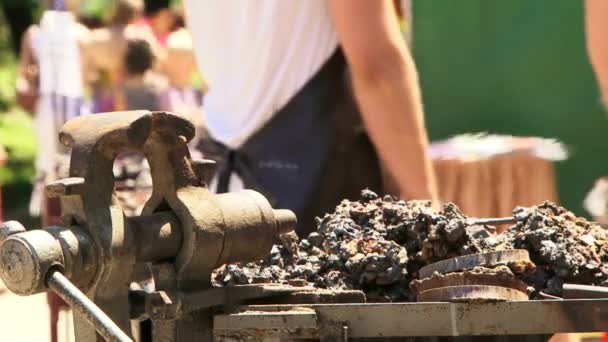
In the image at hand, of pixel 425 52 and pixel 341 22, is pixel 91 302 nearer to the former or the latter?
pixel 341 22

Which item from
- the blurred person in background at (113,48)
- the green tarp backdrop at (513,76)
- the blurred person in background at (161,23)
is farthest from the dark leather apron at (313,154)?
the blurred person in background at (161,23)

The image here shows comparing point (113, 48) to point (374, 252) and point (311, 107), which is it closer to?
point (311, 107)

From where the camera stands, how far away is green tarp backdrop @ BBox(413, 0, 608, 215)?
5590mm

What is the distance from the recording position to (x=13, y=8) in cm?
1525


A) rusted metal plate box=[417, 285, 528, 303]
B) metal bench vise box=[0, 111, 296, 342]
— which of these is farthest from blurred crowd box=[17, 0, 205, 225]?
rusted metal plate box=[417, 285, 528, 303]

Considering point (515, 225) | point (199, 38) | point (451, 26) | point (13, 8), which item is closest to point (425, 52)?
point (451, 26)

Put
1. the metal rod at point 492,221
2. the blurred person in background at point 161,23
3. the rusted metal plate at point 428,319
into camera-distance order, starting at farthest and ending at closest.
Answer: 1. the blurred person in background at point 161,23
2. the metal rod at point 492,221
3. the rusted metal plate at point 428,319

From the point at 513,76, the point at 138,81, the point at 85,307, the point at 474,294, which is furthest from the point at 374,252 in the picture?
the point at 138,81

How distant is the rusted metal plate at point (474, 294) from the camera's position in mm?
2135

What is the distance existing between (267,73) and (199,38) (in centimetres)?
26

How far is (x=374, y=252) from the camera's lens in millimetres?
2406

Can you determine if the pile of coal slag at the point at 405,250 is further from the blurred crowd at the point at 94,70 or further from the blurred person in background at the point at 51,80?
the blurred person in background at the point at 51,80

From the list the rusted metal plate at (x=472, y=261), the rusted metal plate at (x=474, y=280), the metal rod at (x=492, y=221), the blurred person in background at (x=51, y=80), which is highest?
the blurred person in background at (x=51, y=80)

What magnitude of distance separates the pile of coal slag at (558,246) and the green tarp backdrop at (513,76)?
10.0 feet
